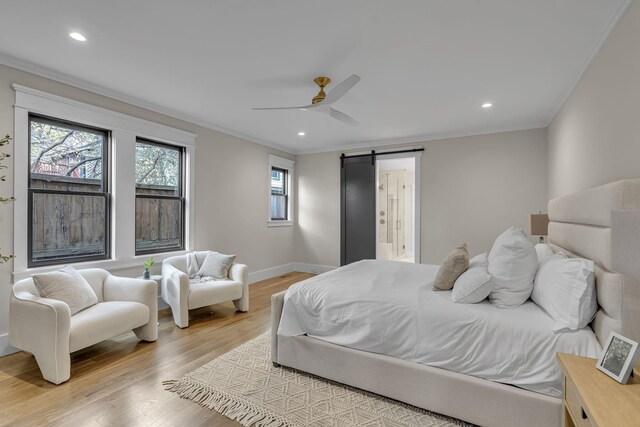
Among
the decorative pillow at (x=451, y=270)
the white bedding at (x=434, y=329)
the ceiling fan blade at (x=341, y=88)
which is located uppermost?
the ceiling fan blade at (x=341, y=88)

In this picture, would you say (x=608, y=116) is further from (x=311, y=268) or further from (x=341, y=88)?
(x=311, y=268)

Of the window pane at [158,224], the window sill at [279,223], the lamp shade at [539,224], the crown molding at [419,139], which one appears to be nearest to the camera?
the lamp shade at [539,224]

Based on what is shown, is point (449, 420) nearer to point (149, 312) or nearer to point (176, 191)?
point (149, 312)

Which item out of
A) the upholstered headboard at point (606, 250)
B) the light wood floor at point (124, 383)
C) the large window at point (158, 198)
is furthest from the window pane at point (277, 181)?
the upholstered headboard at point (606, 250)

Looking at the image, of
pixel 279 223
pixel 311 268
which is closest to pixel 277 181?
pixel 279 223

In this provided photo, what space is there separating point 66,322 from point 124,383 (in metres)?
0.64

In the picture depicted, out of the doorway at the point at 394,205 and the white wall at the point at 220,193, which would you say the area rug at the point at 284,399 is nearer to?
the white wall at the point at 220,193

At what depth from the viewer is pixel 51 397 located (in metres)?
2.16

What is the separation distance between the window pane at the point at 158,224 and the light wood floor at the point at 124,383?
111 centimetres

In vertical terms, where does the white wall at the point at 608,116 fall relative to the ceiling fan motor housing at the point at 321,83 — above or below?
below

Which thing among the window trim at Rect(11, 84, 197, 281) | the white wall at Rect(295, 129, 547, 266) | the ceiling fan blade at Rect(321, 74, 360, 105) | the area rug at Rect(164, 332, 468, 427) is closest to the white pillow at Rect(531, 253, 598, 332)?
the area rug at Rect(164, 332, 468, 427)

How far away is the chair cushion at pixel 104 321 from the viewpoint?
2.46m

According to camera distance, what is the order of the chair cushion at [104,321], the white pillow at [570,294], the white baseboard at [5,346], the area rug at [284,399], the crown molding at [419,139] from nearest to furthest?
the white pillow at [570,294] → the area rug at [284,399] → the chair cushion at [104,321] → the white baseboard at [5,346] → the crown molding at [419,139]

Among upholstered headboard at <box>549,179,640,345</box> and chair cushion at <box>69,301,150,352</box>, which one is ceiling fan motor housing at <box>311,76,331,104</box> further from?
chair cushion at <box>69,301,150,352</box>
